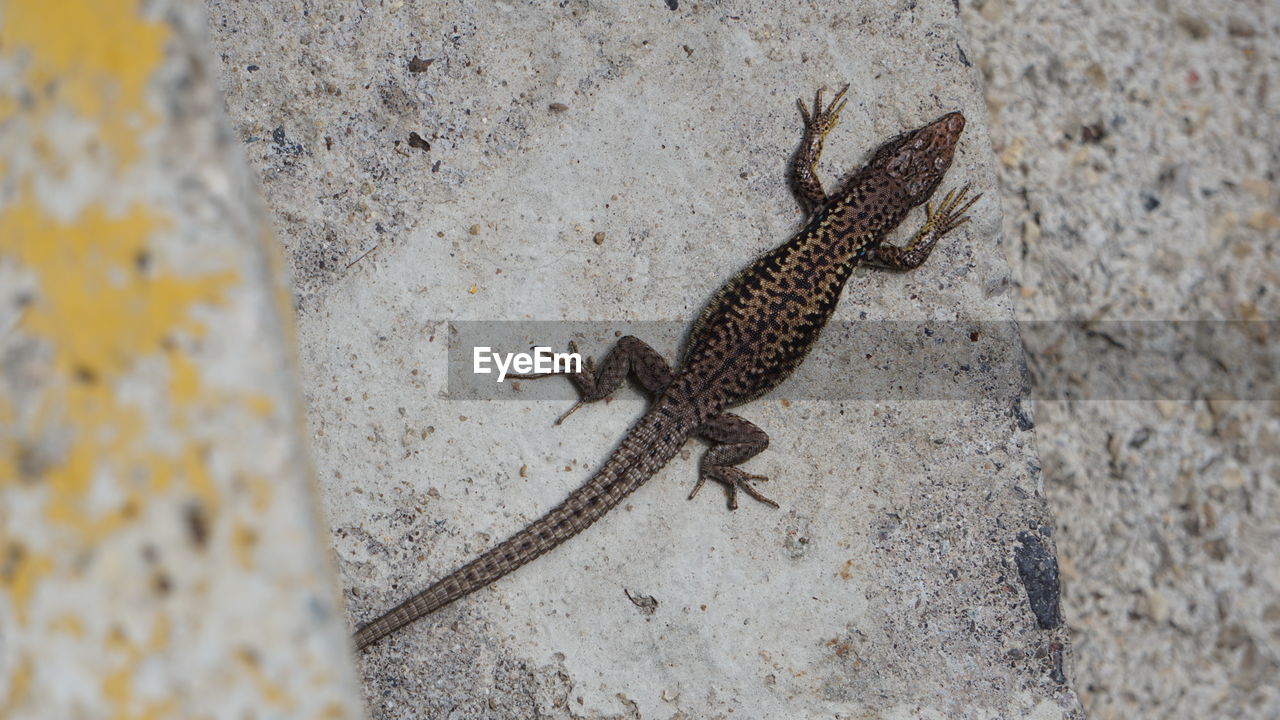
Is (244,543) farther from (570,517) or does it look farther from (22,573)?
(570,517)

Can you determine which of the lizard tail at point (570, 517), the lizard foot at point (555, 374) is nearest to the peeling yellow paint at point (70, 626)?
the lizard tail at point (570, 517)

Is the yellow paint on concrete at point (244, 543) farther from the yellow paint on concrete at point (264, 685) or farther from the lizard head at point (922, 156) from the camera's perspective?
the lizard head at point (922, 156)

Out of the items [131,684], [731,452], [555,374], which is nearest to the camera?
[131,684]

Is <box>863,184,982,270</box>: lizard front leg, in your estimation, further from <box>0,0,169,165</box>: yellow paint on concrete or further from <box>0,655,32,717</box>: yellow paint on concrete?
<box>0,655,32,717</box>: yellow paint on concrete

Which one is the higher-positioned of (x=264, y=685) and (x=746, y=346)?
(x=264, y=685)

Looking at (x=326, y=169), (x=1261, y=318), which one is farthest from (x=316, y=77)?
(x=1261, y=318)

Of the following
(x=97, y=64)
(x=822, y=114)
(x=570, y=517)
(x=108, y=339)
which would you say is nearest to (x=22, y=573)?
(x=108, y=339)

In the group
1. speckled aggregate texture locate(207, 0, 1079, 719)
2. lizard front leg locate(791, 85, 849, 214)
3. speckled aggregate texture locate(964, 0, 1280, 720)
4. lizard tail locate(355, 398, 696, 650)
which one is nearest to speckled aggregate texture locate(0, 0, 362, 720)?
lizard tail locate(355, 398, 696, 650)
